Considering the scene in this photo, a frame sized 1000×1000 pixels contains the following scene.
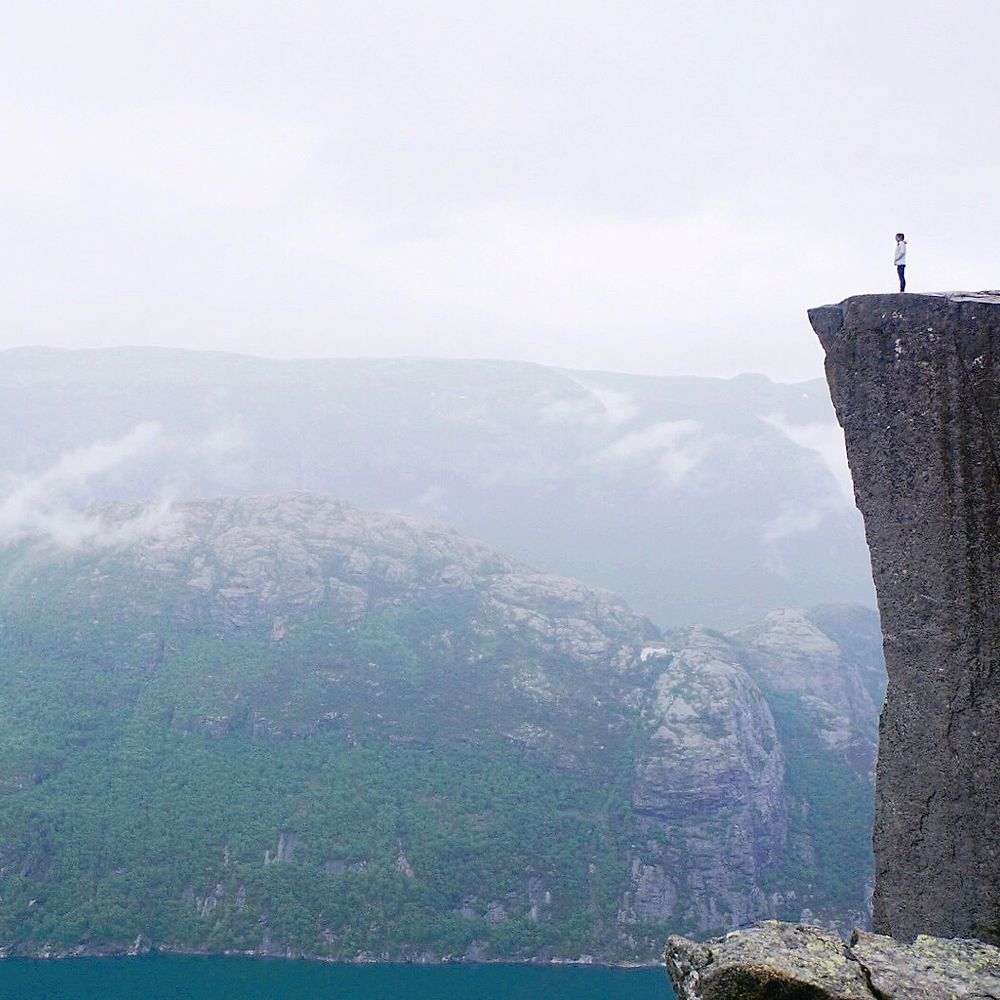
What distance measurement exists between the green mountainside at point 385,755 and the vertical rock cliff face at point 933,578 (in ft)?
324

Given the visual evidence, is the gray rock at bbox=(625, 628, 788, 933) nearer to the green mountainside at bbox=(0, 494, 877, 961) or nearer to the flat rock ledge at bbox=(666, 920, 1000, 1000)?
the green mountainside at bbox=(0, 494, 877, 961)

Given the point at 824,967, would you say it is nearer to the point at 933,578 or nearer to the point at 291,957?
the point at 933,578

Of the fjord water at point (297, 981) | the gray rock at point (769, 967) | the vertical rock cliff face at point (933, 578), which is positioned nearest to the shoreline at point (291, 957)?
the fjord water at point (297, 981)

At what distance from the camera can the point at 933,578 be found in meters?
13.9

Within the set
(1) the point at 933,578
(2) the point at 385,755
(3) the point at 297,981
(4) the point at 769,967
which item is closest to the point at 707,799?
(2) the point at 385,755

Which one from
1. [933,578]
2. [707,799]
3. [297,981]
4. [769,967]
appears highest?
[933,578]

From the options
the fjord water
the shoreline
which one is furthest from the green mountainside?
the fjord water

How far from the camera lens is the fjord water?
88.7m

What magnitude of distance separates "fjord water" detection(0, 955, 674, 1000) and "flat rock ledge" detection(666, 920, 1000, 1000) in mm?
91341

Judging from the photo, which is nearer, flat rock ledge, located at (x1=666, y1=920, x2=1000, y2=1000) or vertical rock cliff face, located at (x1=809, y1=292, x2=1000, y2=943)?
flat rock ledge, located at (x1=666, y1=920, x2=1000, y2=1000)

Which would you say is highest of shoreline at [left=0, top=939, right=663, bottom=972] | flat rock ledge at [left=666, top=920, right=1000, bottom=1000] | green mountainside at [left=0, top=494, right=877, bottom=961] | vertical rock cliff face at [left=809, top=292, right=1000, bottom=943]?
vertical rock cliff face at [left=809, top=292, right=1000, bottom=943]

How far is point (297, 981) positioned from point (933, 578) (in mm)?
97145

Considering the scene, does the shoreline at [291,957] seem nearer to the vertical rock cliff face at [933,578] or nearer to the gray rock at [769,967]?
the vertical rock cliff face at [933,578]

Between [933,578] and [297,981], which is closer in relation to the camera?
[933,578]
